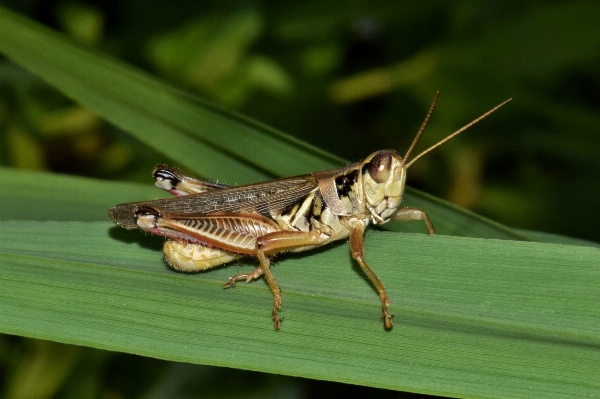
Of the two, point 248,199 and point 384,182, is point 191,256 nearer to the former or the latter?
point 248,199

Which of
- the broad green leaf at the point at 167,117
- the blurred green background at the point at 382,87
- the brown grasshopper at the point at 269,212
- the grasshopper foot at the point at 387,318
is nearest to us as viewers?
the grasshopper foot at the point at 387,318

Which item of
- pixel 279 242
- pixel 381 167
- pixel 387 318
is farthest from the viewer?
pixel 381 167

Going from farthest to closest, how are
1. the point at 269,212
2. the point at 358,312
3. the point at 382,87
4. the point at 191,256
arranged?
A: the point at 382,87 < the point at 269,212 < the point at 191,256 < the point at 358,312

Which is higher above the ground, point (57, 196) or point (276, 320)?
point (57, 196)

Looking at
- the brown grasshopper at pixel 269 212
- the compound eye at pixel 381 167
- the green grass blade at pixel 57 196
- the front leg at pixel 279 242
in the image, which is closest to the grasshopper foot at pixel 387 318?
the brown grasshopper at pixel 269 212

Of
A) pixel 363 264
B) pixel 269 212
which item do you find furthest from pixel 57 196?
pixel 363 264

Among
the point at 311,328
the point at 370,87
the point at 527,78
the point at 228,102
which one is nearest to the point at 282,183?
the point at 311,328

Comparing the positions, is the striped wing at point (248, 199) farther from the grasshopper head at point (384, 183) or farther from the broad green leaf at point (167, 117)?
the grasshopper head at point (384, 183)

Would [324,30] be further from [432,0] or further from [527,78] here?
[527,78]
